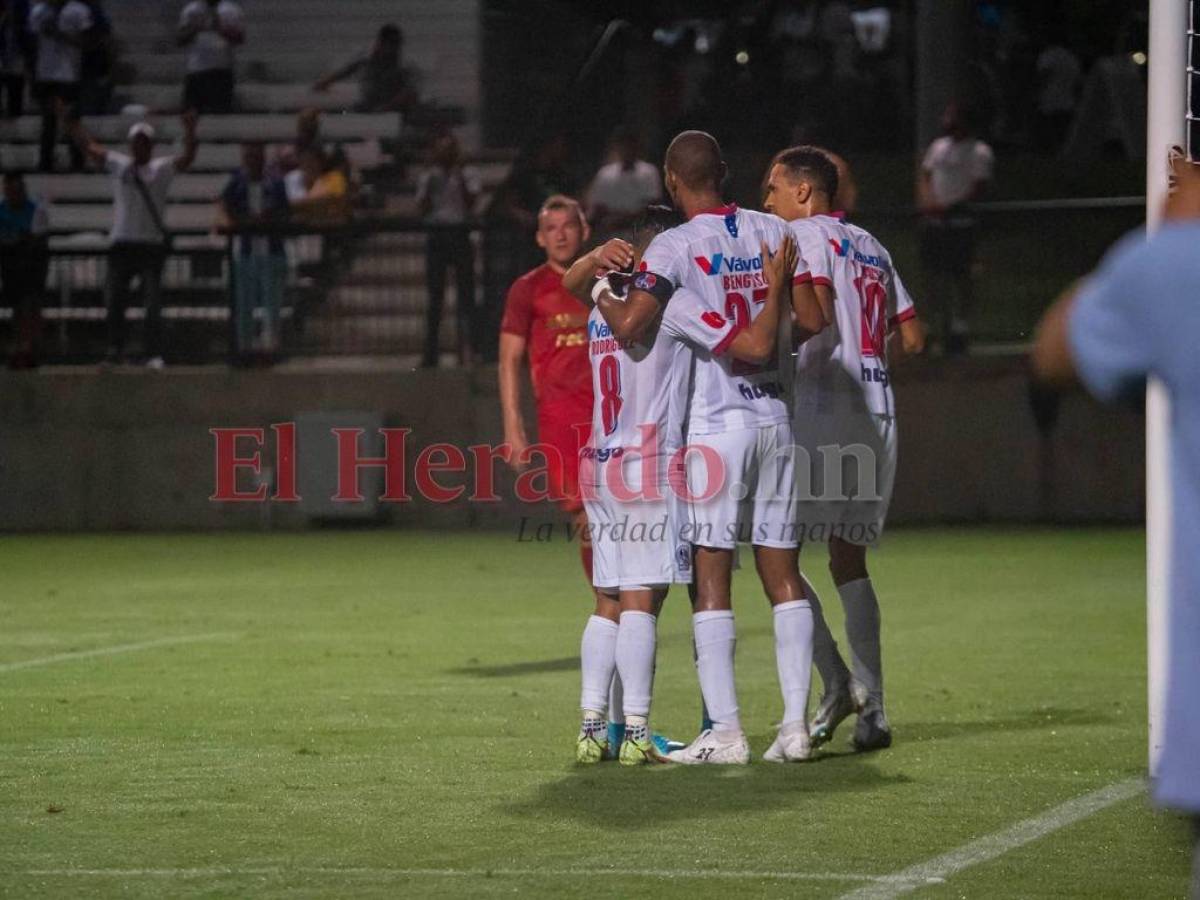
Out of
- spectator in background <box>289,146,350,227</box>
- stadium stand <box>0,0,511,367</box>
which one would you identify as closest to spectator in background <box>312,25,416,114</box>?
stadium stand <box>0,0,511,367</box>

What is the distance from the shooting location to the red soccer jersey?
32.7 ft

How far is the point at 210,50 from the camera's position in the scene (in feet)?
86.4

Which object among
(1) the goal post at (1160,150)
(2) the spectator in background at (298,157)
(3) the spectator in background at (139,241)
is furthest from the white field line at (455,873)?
(2) the spectator in background at (298,157)

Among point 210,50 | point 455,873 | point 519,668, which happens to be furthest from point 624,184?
point 455,873

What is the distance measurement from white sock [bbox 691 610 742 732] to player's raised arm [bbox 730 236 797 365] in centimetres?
94

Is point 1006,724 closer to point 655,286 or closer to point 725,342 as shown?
point 725,342

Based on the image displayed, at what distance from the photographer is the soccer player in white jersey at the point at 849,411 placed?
8.76 metres

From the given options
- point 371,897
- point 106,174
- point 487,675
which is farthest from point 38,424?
point 371,897

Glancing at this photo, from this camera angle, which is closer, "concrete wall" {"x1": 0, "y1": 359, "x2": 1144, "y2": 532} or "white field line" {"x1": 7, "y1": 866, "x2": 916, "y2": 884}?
"white field line" {"x1": 7, "y1": 866, "x2": 916, "y2": 884}

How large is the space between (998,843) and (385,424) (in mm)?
13130

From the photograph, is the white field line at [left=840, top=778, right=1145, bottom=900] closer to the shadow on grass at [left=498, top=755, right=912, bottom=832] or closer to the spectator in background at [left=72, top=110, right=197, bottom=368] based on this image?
the shadow on grass at [left=498, top=755, right=912, bottom=832]

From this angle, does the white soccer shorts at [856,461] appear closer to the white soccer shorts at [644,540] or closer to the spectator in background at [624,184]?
the white soccer shorts at [644,540]

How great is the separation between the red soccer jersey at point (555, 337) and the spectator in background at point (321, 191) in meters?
11.7

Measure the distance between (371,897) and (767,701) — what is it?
13.6 ft
